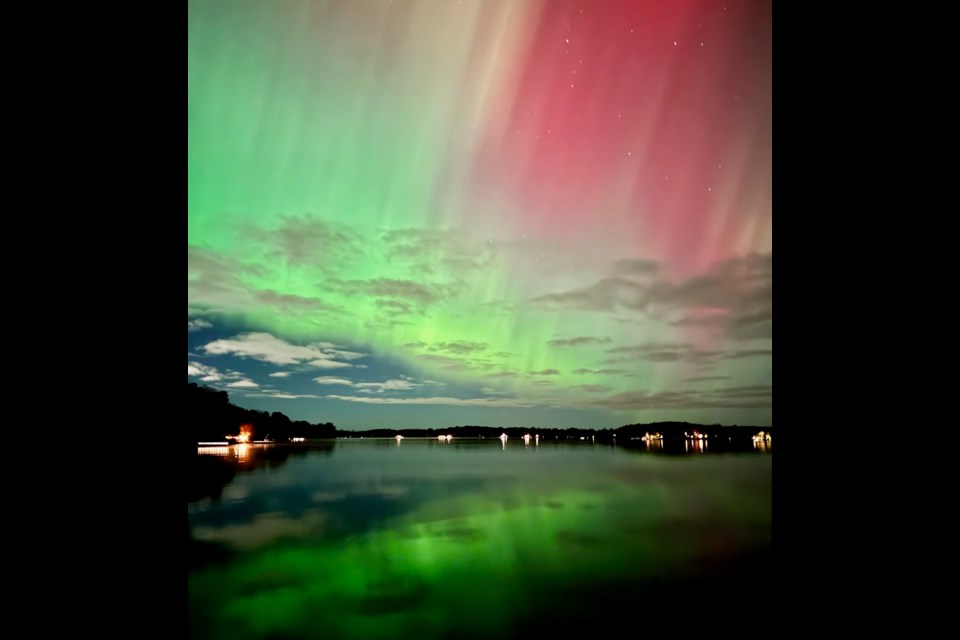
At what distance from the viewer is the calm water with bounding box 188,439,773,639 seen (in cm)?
875

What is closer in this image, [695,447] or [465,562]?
[465,562]

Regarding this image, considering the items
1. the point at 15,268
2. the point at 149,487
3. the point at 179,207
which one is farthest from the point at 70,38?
the point at 149,487

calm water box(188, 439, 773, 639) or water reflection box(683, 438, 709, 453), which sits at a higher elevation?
calm water box(188, 439, 773, 639)

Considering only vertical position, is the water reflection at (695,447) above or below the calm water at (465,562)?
below

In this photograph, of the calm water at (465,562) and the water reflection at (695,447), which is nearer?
the calm water at (465,562)

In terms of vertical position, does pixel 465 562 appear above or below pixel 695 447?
above

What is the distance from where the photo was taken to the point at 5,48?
8.48 feet

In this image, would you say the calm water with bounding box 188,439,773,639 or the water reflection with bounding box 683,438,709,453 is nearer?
the calm water with bounding box 188,439,773,639

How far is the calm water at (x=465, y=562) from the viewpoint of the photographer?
344 inches

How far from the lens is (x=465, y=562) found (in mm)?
13000
